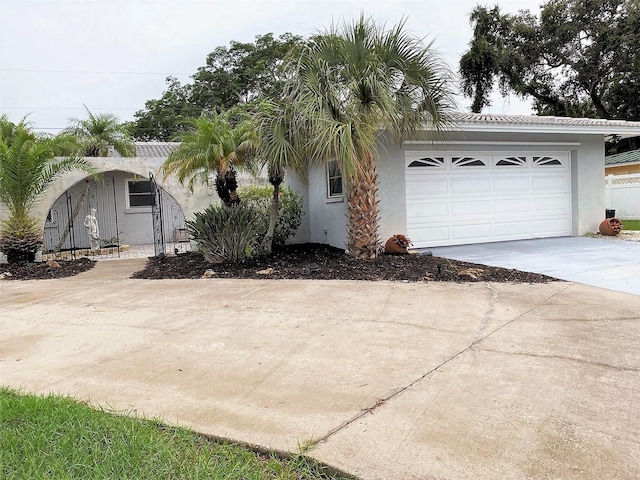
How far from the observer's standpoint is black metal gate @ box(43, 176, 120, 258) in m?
14.6

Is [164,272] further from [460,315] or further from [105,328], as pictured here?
[460,315]

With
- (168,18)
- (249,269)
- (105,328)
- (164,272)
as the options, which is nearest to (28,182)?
(164,272)

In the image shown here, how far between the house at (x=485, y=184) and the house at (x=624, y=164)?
11538mm

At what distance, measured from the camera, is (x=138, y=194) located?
16.8m

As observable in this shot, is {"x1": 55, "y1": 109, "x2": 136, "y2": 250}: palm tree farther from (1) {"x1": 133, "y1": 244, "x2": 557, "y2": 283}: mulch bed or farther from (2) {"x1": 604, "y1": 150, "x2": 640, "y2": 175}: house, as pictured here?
(2) {"x1": 604, "y1": 150, "x2": 640, "y2": 175}: house

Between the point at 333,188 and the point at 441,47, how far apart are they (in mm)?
4459

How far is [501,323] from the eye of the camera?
5.11 metres

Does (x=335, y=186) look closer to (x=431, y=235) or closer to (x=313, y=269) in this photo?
(x=431, y=235)

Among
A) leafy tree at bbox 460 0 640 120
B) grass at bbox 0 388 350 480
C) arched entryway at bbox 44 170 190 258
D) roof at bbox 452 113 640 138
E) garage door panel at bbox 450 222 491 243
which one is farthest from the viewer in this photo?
leafy tree at bbox 460 0 640 120

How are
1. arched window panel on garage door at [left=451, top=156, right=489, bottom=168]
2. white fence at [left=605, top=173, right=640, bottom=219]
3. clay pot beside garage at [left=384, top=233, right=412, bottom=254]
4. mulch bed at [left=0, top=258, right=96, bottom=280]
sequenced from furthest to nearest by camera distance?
white fence at [left=605, top=173, right=640, bottom=219], arched window panel on garage door at [left=451, top=156, right=489, bottom=168], clay pot beside garage at [left=384, top=233, right=412, bottom=254], mulch bed at [left=0, top=258, right=96, bottom=280]

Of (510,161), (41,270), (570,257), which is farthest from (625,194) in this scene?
(41,270)

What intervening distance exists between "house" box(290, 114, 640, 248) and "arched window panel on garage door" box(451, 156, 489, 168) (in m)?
0.03

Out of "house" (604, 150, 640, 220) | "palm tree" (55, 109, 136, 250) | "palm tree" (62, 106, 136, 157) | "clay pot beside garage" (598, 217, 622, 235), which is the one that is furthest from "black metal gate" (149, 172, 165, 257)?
"house" (604, 150, 640, 220)

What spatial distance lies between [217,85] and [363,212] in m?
24.0
